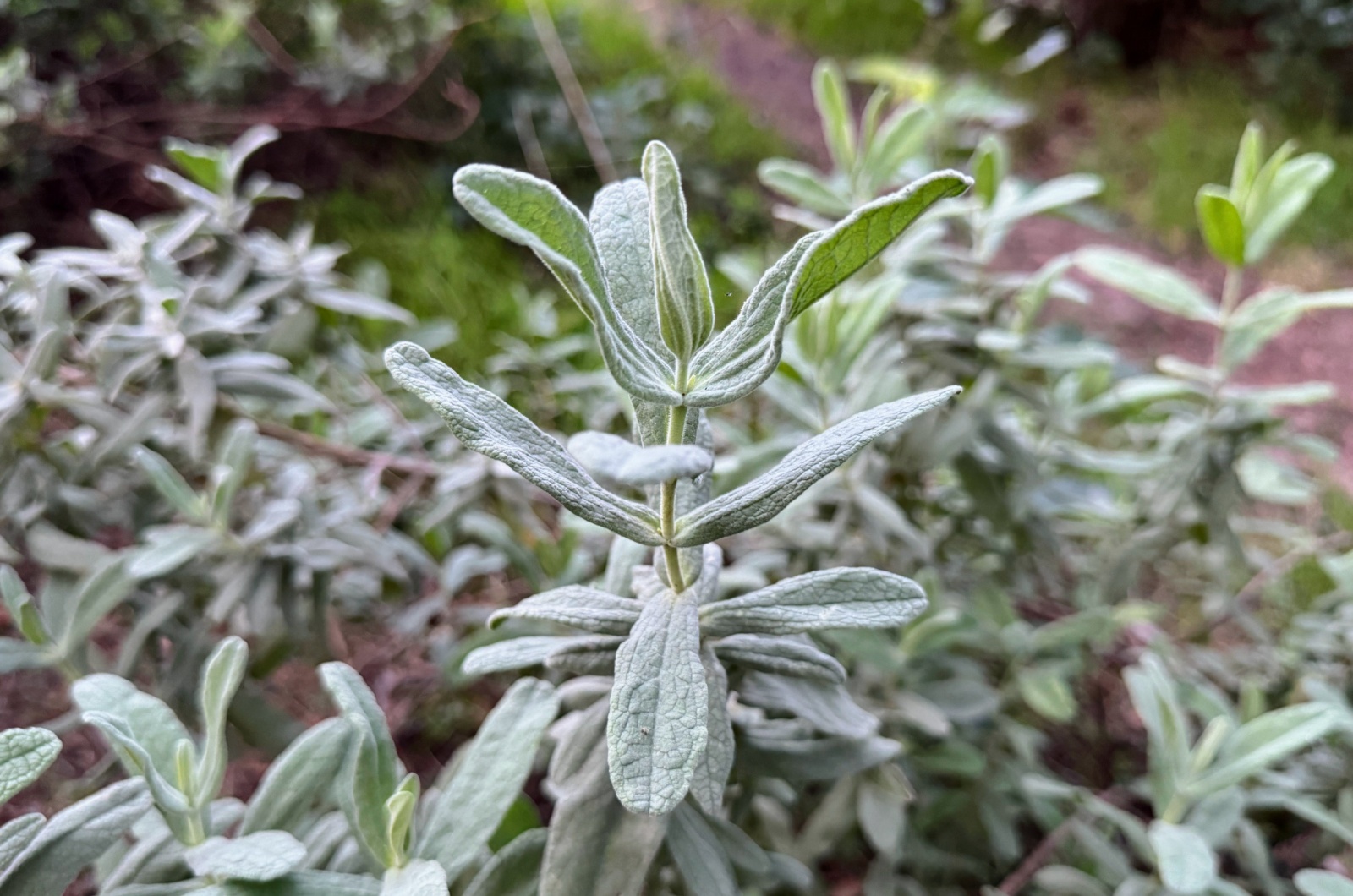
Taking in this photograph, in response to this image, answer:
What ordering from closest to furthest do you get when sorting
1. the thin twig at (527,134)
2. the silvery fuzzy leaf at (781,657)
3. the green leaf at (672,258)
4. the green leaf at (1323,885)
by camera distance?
the green leaf at (672,258)
the silvery fuzzy leaf at (781,657)
the green leaf at (1323,885)
the thin twig at (527,134)

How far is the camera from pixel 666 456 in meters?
0.48

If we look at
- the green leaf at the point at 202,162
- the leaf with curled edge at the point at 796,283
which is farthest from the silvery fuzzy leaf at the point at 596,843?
the green leaf at the point at 202,162

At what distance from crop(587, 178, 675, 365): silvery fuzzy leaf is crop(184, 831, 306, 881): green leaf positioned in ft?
1.51

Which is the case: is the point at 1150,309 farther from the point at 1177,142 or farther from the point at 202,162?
the point at 202,162

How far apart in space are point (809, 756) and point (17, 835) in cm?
64

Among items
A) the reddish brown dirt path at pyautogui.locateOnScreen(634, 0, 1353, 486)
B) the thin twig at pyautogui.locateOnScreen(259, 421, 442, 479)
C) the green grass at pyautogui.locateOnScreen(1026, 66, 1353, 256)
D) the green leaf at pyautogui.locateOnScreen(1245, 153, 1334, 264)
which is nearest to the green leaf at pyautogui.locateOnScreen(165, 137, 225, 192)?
the thin twig at pyautogui.locateOnScreen(259, 421, 442, 479)

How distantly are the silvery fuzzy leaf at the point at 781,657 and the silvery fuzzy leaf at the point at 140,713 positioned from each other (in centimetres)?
46

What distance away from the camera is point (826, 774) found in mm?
801

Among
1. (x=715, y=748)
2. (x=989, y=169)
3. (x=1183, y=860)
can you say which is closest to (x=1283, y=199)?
(x=989, y=169)

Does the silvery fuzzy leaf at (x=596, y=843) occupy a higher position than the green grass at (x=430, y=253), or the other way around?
the green grass at (x=430, y=253)

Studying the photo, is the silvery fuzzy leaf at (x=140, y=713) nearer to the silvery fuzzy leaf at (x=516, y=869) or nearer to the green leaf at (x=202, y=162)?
the silvery fuzzy leaf at (x=516, y=869)

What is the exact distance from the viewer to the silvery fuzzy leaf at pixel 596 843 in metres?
0.67

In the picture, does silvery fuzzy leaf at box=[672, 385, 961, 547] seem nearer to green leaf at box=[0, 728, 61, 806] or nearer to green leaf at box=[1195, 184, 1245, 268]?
green leaf at box=[0, 728, 61, 806]

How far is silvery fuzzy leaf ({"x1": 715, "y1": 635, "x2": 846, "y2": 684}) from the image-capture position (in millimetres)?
673
